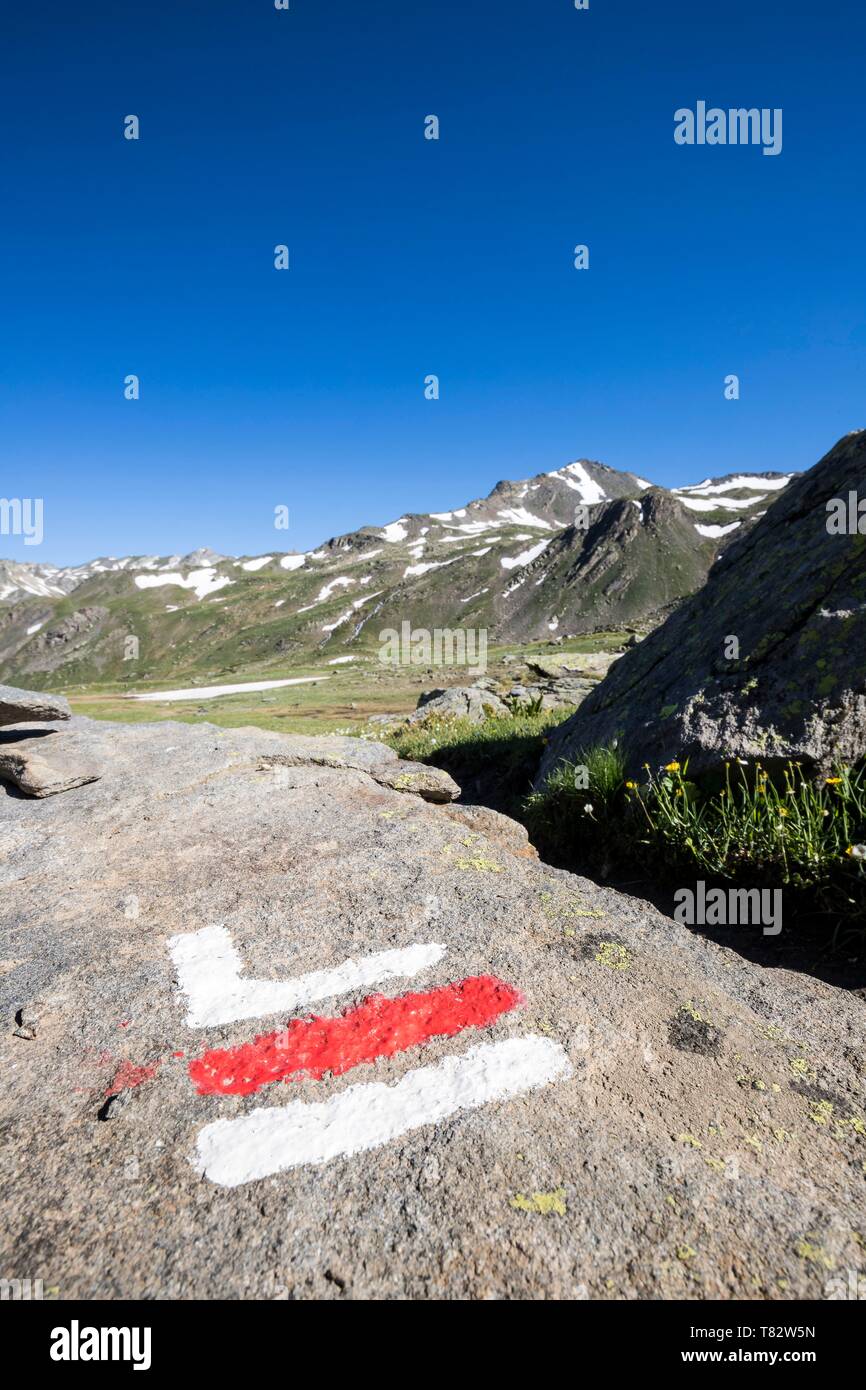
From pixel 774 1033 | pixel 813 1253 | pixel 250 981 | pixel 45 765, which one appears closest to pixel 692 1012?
pixel 774 1033

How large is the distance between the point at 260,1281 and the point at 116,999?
2.56 metres

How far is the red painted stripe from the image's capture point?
3869mm

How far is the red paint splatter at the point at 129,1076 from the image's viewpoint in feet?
12.3

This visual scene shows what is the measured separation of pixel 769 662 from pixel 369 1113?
7.31 meters

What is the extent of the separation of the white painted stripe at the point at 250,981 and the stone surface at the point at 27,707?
24.3ft

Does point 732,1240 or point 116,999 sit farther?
point 116,999

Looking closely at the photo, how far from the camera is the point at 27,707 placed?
10625 mm

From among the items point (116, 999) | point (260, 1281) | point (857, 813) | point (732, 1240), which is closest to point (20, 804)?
point (116, 999)

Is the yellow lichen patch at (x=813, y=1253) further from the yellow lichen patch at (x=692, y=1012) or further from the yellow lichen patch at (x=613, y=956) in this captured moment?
the yellow lichen patch at (x=613, y=956)

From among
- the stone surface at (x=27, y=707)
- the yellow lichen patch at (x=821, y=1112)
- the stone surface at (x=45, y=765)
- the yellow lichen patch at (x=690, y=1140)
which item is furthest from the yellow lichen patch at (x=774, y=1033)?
the stone surface at (x=27, y=707)

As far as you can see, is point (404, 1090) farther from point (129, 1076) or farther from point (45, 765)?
point (45, 765)

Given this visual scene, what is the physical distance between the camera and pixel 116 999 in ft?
15.0
